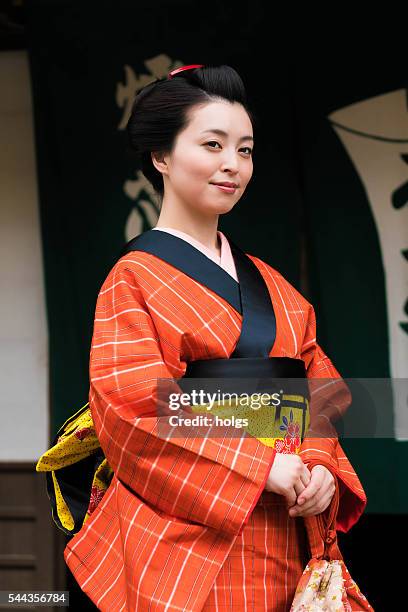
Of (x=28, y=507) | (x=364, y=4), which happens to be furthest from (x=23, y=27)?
(x=28, y=507)

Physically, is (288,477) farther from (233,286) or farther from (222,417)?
(233,286)

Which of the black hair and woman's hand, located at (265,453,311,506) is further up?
the black hair

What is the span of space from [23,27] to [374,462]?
8.92ft

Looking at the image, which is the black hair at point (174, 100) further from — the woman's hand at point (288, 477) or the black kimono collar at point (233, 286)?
the woman's hand at point (288, 477)

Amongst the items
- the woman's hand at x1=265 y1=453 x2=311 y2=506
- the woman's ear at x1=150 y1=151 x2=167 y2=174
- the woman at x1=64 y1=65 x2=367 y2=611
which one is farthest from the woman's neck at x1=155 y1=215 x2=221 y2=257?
Answer: the woman's hand at x1=265 y1=453 x2=311 y2=506

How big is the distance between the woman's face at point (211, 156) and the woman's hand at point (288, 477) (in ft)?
2.46

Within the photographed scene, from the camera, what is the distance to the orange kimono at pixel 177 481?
2.13 meters

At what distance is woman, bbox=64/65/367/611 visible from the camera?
214cm

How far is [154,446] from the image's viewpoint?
7.07 feet

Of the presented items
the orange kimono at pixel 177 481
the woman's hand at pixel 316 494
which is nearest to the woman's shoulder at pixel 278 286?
the orange kimono at pixel 177 481

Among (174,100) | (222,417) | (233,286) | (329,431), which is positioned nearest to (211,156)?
(174,100)

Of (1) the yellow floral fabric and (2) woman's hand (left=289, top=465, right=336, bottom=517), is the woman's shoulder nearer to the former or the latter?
(1) the yellow floral fabric

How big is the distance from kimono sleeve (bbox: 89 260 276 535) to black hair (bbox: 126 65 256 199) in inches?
19.2

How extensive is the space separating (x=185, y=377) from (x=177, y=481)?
285 mm
